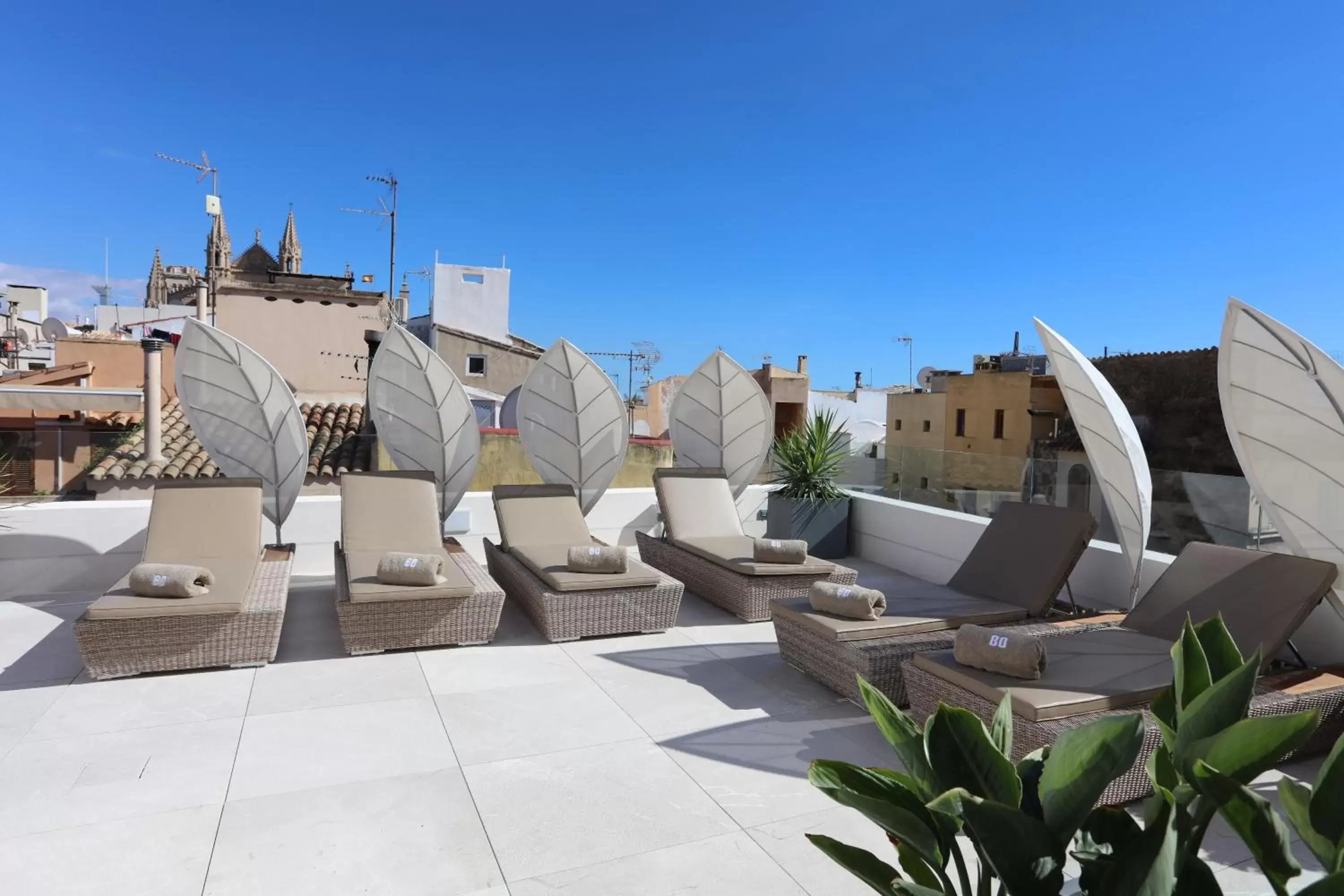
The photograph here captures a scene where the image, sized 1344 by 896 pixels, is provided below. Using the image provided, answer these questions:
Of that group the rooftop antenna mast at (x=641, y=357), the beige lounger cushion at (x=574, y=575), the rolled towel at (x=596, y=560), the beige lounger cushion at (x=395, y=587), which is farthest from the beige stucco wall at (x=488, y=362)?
the rolled towel at (x=596, y=560)

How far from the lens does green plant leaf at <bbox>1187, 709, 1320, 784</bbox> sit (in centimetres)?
92

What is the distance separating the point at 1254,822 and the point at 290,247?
2190 inches

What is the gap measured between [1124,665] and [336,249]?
27.0 metres

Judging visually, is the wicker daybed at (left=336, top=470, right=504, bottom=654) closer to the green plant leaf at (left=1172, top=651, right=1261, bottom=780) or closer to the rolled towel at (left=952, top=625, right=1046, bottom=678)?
the rolled towel at (left=952, top=625, right=1046, bottom=678)

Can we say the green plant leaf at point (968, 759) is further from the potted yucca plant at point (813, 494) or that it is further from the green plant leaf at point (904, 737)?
the potted yucca plant at point (813, 494)

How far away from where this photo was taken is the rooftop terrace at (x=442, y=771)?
7.95 feet

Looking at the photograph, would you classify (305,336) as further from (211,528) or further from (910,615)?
(910,615)

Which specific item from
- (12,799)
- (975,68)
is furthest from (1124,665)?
(975,68)

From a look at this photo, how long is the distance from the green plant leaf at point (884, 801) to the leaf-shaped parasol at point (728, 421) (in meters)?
6.27

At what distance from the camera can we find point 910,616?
4160 millimetres

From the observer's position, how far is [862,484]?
7848mm

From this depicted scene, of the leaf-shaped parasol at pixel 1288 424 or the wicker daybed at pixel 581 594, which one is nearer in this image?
the leaf-shaped parasol at pixel 1288 424

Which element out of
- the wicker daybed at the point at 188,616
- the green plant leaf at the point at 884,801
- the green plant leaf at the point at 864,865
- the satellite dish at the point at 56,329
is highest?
the satellite dish at the point at 56,329

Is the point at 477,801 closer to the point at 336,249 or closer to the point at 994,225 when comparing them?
the point at 994,225
